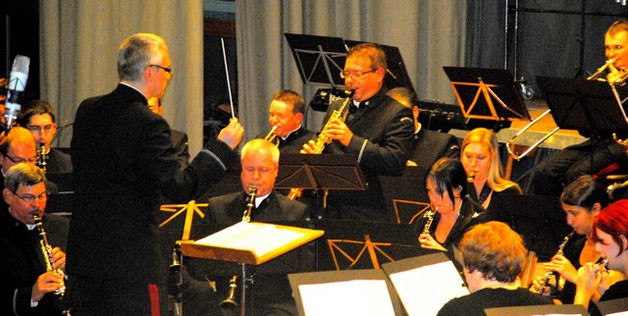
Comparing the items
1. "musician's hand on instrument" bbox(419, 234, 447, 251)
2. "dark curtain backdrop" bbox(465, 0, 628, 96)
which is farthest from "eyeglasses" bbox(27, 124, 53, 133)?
"dark curtain backdrop" bbox(465, 0, 628, 96)

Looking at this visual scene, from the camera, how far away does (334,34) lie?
28.9 feet

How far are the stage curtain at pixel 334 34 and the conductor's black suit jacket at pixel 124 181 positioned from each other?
16.4 ft

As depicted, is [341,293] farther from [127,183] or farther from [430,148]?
[430,148]

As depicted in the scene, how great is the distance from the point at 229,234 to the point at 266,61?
14.9 ft

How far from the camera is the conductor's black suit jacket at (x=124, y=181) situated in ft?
11.0

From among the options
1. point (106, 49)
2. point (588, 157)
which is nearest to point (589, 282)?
point (588, 157)

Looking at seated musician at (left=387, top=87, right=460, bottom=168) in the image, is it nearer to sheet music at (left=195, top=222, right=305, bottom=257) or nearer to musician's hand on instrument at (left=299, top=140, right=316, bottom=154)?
musician's hand on instrument at (left=299, top=140, right=316, bottom=154)

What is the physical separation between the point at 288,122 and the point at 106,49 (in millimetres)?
2278

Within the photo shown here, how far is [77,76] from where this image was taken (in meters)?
7.87

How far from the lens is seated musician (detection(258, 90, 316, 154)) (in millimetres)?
6344

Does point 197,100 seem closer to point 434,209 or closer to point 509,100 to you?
point 509,100

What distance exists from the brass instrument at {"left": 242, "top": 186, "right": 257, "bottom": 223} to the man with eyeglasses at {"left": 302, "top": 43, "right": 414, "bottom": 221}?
2.10ft

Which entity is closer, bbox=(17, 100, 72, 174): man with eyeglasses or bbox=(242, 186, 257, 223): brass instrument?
bbox=(242, 186, 257, 223): brass instrument

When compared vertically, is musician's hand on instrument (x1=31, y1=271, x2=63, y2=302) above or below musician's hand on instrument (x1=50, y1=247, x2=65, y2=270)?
below
